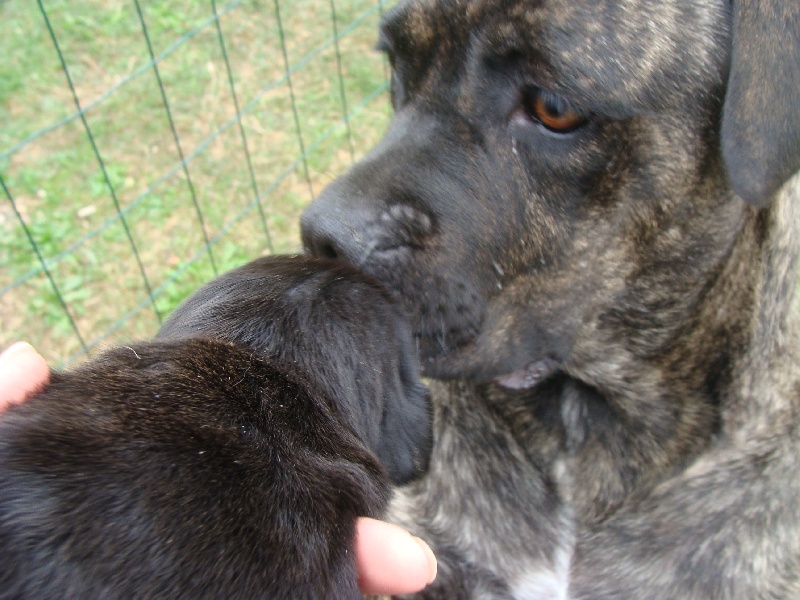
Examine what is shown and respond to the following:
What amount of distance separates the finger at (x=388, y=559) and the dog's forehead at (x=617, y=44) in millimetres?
1007

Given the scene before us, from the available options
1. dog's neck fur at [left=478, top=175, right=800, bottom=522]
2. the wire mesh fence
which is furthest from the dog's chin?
the wire mesh fence

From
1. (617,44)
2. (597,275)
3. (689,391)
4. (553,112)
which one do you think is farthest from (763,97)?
(689,391)

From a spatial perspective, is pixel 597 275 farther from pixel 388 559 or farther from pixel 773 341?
pixel 388 559

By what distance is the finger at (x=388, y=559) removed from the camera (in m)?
1.63

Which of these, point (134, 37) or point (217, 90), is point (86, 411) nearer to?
point (217, 90)

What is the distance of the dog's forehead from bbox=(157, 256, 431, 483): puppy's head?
0.62 m

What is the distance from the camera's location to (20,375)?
5.67ft

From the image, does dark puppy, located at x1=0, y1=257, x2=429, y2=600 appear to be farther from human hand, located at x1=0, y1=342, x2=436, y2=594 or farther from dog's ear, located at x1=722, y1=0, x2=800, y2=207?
dog's ear, located at x1=722, y1=0, x2=800, y2=207

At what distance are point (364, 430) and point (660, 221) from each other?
0.89 meters

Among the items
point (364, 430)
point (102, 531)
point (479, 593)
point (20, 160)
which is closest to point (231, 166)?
point (20, 160)

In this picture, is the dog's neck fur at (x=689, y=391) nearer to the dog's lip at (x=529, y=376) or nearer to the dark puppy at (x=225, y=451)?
the dog's lip at (x=529, y=376)

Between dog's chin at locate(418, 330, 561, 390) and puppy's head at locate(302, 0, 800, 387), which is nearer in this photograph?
puppy's head at locate(302, 0, 800, 387)

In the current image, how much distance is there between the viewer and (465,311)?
2074mm

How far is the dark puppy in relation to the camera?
52.5 inches
